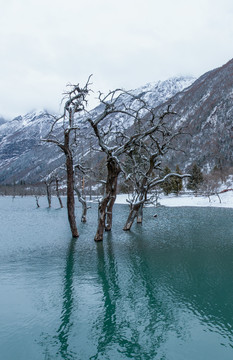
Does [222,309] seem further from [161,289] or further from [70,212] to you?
[70,212]

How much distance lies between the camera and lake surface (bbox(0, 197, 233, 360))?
6277mm

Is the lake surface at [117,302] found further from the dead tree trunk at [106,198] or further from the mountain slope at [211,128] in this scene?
the mountain slope at [211,128]

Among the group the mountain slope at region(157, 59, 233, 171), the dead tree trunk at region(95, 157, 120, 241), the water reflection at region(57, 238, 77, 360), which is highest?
the mountain slope at region(157, 59, 233, 171)

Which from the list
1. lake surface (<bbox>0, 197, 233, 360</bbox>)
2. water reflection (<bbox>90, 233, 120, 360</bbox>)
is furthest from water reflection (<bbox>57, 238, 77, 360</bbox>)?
water reflection (<bbox>90, 233, 120, 360</bbox>)

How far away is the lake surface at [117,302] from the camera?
628 centimetres

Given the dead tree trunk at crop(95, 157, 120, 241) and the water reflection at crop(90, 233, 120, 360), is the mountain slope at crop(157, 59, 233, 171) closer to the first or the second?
the dead tree trunk at crop(95, 157, 120, 241)

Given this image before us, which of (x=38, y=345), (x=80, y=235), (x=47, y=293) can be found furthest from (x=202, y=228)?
(x=38, y=345)

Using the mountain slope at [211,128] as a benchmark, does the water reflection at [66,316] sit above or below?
below

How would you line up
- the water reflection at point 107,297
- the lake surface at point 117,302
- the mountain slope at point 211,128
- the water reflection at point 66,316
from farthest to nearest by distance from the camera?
the mountain slope at point 211,128
the water reflection at point 107,297
the lake surface at point 117,302
the water reflection at point 66,316

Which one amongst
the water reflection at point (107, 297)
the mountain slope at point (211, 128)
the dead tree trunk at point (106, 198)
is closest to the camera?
the water reflection at point (107, 297)

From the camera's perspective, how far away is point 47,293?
9523 mm

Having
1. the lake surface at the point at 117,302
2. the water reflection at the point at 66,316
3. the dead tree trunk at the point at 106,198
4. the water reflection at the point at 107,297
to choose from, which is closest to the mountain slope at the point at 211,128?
the dead tree trunk at the point at 106,198

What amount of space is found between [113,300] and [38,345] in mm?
3108

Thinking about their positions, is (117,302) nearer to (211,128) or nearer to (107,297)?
(107,297)
